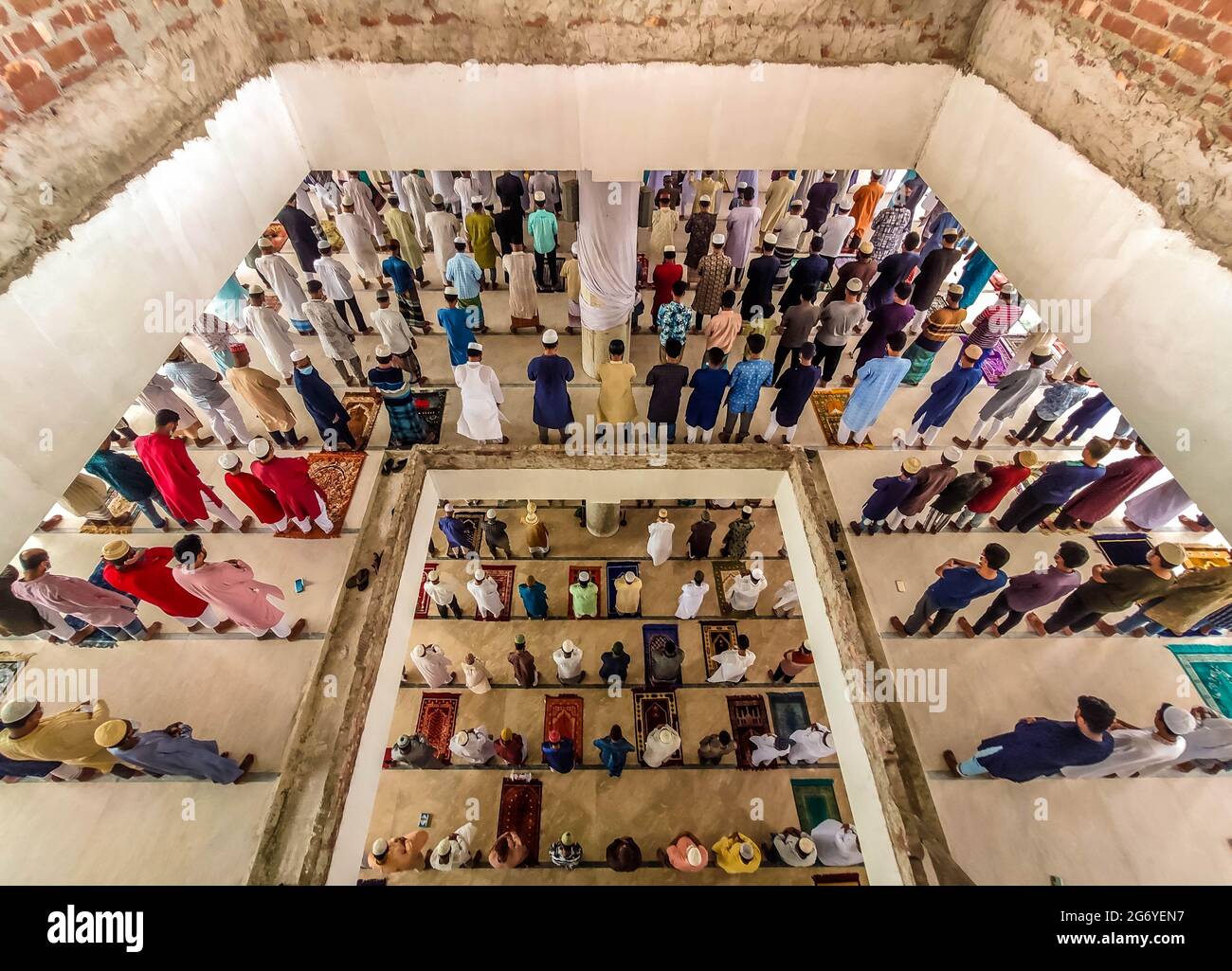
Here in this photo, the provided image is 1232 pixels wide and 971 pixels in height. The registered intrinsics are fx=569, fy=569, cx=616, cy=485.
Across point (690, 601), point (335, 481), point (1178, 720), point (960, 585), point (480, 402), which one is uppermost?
point (480, 402)

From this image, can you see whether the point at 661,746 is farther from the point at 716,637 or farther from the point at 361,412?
the point at 361,412

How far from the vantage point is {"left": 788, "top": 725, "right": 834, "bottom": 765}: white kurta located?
6828mm

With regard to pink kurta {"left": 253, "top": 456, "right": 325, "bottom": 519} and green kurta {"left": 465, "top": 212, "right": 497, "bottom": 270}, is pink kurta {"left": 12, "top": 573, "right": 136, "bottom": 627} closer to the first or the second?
pink kurta {"left": 253, "top": 456, "right": 325, "bottom": 519}

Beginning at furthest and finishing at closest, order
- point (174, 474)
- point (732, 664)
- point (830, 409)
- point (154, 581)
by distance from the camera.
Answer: point (732, 664)
point (830, 409)
point (174, 474)
point (154, 581)

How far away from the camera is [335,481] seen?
604 cm

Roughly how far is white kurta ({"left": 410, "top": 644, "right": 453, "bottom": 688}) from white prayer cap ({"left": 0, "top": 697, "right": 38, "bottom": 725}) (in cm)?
369

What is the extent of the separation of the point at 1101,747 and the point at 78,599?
774cm

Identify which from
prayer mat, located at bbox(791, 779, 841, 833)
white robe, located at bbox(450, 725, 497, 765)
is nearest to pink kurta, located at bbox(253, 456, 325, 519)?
white robe, located at bbox(450, 725, 497, 765)

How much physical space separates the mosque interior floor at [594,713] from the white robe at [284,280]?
541mm

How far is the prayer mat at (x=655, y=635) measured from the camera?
Answer: 7.98m

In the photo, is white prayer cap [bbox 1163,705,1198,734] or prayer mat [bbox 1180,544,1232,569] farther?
prayer mat [bbox 1180,544,1232,569]

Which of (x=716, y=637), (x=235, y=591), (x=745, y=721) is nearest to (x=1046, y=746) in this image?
(x=745, y=721)

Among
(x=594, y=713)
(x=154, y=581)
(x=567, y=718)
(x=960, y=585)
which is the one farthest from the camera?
(x=594, y=713)

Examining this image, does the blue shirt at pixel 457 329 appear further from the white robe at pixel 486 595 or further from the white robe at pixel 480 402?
the white robe at pixel 486 595
